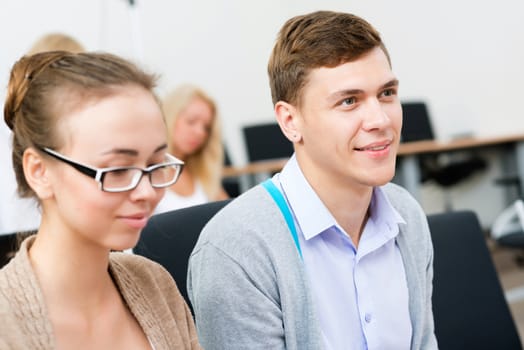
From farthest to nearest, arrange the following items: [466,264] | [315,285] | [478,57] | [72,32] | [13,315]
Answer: [478,57], [72,32], [466,264], [315,285], [13,315]

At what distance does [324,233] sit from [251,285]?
0.72 ft

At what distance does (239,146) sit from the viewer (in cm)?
527

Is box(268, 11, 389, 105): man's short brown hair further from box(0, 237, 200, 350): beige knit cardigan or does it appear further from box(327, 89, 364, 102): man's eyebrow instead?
box(0, 237, 200, 350): beige knit cardigan

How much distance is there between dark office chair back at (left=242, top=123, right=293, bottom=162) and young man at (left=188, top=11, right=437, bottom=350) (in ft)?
10.0

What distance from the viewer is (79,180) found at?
88cm

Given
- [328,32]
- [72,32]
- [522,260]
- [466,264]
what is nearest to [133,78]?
[328,32]

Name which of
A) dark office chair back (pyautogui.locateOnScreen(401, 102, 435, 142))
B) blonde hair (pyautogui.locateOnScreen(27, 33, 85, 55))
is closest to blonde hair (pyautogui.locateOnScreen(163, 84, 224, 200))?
blonde hair (pyautogui.locateOnScreen(27, 33, 85, 55))

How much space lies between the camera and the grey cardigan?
1.17 meters

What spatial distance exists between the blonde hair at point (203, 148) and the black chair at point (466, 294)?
141cm

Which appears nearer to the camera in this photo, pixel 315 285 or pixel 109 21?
pixel 315 285

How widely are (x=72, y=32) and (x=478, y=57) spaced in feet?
10.9

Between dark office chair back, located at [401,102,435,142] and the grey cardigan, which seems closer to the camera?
the grey cardigan

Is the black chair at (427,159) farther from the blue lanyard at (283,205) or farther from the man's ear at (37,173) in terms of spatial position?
the man's ear at (37,173)

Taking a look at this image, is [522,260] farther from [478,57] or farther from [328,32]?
[328,32]
